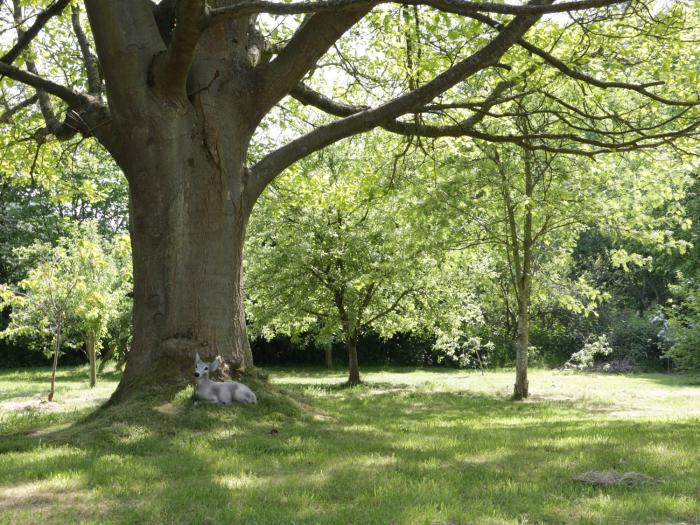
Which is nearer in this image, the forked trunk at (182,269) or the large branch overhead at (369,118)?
the forked trunk at (182,269)

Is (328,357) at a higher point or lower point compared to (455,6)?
lower

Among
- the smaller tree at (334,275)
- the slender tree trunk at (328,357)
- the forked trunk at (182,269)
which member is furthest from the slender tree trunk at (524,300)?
the slender tree trunk at (328,357)

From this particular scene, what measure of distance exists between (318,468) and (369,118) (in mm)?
4899

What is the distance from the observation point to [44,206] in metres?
40.1

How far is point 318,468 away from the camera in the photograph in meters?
5.36

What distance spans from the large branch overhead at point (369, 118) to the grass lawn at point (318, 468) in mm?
2896

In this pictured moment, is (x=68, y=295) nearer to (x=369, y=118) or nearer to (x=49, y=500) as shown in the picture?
(x=369, y=118)

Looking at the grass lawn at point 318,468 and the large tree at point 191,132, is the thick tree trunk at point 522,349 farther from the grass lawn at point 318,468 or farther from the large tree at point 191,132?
the large tree at point 191,132

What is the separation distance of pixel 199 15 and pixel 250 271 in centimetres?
1439

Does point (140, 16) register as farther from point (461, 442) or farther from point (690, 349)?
point (690, 349)

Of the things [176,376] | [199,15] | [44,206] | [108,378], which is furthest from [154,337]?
[44,206]

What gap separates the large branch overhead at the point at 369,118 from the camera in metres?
8.17

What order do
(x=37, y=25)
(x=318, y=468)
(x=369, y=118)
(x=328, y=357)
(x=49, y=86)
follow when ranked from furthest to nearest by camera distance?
(x=328, y=357)
(x=369, y=118)
(x=37, y=25)
(x=49, y=86)
(x=318, y=468)

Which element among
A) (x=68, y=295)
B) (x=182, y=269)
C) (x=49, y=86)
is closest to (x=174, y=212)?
(x=182, y=269)
